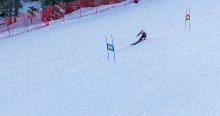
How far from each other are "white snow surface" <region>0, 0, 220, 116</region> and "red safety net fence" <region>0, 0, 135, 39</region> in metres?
2.99

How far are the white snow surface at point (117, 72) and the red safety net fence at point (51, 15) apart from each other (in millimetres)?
2991

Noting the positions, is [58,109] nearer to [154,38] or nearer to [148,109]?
[148,109]

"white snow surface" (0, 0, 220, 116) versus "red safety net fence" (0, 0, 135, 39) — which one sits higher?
"red safety net fence" (0, 0, 135, 39)

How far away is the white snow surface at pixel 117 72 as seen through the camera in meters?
7.12

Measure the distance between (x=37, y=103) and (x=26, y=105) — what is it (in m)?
0.37

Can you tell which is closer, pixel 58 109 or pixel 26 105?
pixel 58 109

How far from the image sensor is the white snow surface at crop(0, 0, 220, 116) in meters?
7.12

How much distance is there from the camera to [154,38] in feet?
45.6

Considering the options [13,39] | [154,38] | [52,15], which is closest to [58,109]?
[154,38]

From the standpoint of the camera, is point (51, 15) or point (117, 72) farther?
point (51, 15)

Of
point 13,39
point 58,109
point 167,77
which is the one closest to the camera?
point 58,109

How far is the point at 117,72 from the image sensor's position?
955 cm

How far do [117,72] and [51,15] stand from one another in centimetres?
1522

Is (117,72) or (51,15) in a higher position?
(51,15)
